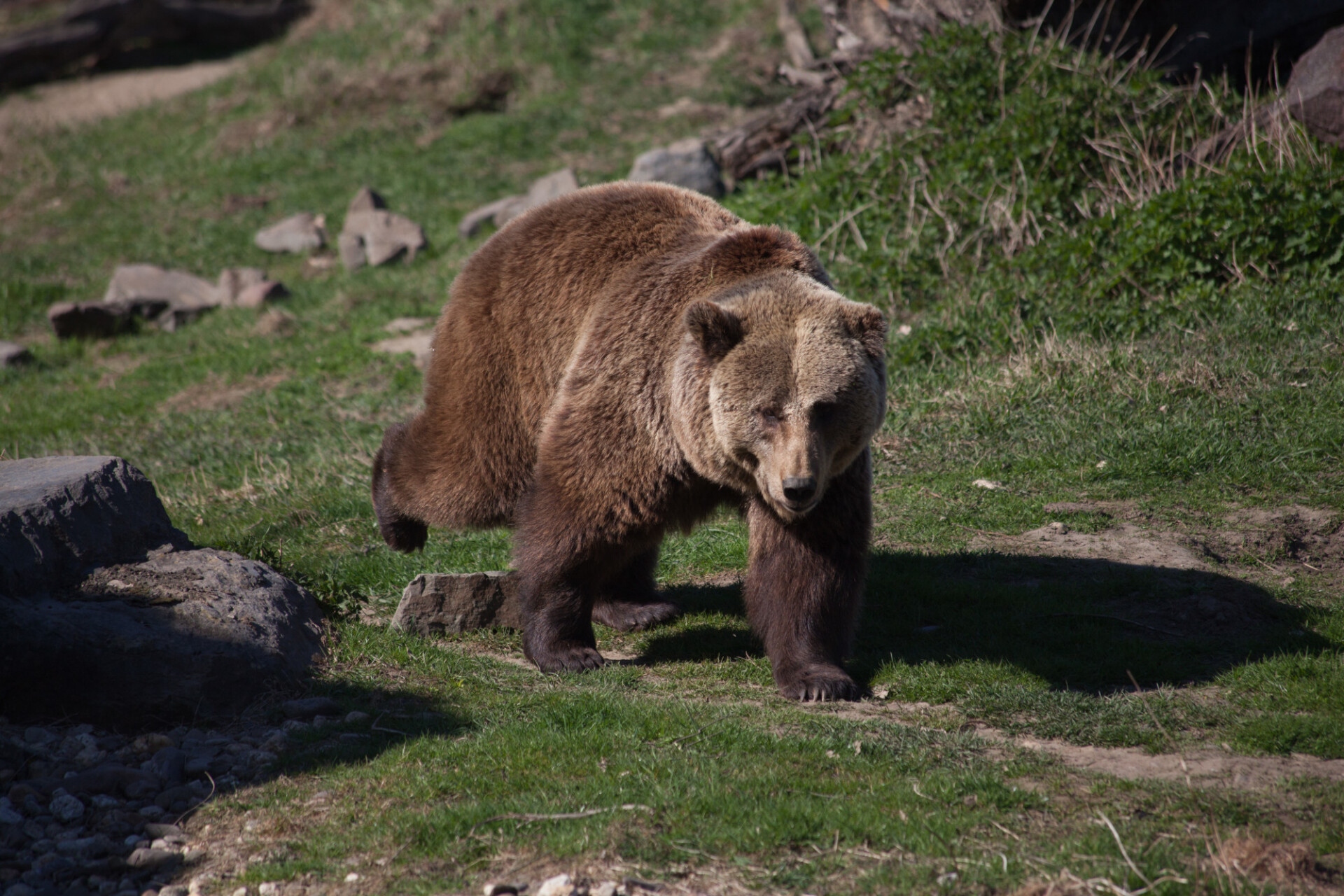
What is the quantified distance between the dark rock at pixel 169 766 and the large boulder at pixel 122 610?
1.16ft

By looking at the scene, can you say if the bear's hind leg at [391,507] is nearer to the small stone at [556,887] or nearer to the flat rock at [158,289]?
the small stone at [556,887]

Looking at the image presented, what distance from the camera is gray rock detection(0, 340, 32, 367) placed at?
43.1 ft

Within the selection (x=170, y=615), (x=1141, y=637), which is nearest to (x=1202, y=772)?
(x=1141, y=637)

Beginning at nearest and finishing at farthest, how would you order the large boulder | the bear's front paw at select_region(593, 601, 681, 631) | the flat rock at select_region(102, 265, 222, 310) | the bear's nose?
1. the bear's nose
2. the large boulder
3. the bear's front paw at select_region(593, 601, 681, 631)
4. the flat rock at select_region(102, 265, 222, 310)

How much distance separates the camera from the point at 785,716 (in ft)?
15.5

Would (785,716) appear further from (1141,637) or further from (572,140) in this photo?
(572,140)

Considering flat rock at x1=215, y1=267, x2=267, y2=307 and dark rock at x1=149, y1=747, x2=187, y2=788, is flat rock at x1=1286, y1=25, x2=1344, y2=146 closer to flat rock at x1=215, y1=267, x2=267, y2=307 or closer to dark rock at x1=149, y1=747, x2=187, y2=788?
dark rock at x1=149, y1=747, x2=187, y2=788

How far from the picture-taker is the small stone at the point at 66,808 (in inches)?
153

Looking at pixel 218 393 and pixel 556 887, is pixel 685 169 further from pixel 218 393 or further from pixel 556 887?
pixel 556 887

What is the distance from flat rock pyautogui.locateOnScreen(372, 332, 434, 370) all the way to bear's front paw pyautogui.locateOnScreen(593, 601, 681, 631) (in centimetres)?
562

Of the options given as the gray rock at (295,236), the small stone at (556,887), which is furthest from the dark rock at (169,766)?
the gray rock at (295,236)

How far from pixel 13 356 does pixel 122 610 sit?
33.4ft

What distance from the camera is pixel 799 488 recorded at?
4.39 meters

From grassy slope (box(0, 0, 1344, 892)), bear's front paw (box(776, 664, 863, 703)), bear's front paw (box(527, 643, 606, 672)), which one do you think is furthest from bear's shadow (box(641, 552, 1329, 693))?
bear's front paw (box(527, 643, 606, 672))
